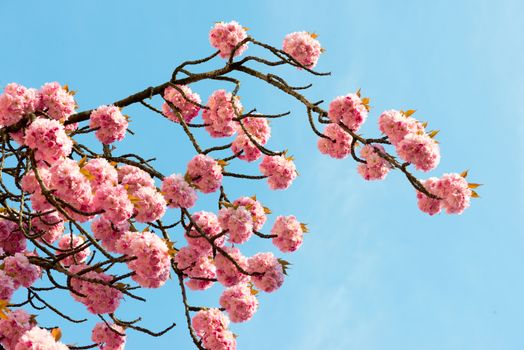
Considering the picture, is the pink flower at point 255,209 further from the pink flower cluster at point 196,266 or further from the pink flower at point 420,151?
the pink flower at point 420,151

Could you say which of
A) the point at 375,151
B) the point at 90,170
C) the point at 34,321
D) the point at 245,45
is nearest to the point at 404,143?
the point at 375,151

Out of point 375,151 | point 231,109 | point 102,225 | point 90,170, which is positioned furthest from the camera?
point 231,109

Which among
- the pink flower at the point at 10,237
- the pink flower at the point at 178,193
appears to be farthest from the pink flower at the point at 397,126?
the pink flower at the point at 10,237

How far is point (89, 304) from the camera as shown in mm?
6086

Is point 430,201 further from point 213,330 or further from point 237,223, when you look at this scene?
point 213,330

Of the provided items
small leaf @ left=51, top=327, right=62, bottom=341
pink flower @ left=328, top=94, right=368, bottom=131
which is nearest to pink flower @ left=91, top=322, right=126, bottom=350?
small leaf @ left=51, top=327, right=62, bottom=341

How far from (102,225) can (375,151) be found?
8.89 ft

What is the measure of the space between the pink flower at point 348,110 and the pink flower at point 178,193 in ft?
5.34

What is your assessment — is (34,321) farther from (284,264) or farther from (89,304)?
(284,264)

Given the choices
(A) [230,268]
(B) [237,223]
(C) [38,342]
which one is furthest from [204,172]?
(C) [38,342]

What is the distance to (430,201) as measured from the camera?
20.7ft

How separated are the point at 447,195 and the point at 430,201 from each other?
0.19 metres

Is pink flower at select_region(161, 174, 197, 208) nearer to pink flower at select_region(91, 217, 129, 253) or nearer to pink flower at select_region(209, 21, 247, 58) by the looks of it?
pink flower at select_region(91, 217, 129, 253)

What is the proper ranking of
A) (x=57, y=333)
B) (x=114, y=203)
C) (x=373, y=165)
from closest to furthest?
(x=57, y=333) → (x=114, y=203) → (x=373, y=165)
